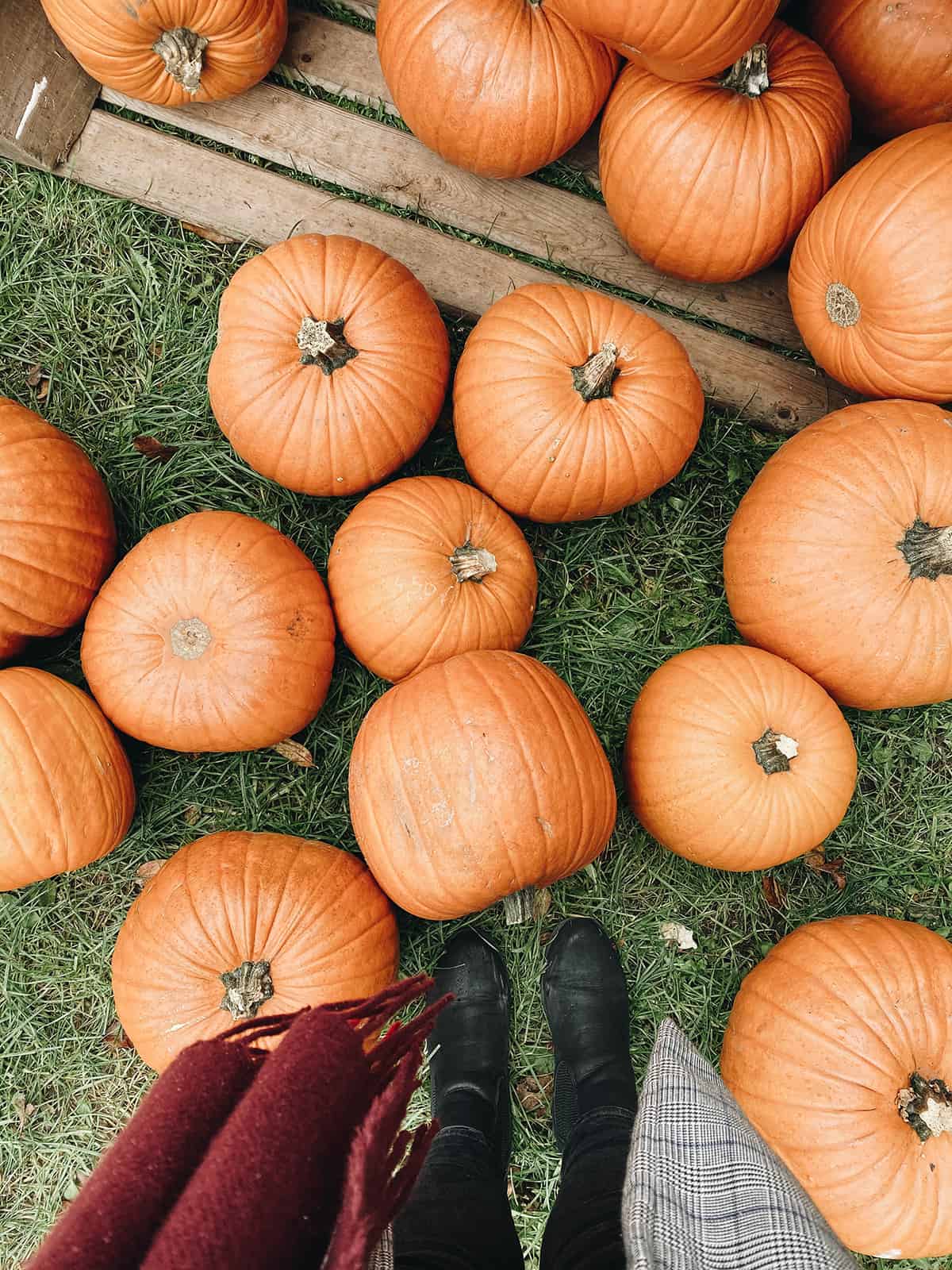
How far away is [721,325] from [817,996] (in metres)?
2.06

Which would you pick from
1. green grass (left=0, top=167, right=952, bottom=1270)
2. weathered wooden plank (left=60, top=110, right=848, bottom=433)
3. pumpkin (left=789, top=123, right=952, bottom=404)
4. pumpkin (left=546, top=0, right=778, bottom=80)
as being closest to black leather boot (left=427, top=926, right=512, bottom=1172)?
green grass (left=0, top=167, right=952, bottom=1270)

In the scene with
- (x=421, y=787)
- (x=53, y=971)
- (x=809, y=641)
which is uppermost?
(x=809, y=641)

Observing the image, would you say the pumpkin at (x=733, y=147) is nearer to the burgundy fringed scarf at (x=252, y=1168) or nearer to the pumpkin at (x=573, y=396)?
the pumpkin at (x=573, y=396)

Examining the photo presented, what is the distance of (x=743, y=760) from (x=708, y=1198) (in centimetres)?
103

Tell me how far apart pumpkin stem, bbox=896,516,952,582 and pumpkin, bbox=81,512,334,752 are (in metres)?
1.59

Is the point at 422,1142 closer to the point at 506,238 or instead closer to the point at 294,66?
the point at 506,238

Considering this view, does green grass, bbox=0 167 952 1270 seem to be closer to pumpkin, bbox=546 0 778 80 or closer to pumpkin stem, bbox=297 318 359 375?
pumpkin stem, bbox=297 318 359 375

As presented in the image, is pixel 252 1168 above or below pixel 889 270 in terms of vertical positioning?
below

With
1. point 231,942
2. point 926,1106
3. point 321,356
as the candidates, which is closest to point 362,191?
point 321,356

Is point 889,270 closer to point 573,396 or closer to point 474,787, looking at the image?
point 573,396

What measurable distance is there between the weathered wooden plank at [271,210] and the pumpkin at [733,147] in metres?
0.38

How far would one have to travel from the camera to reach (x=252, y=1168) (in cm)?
99

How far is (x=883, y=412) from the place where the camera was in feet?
7.75

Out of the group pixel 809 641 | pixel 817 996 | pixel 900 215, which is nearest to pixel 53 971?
pixel 817 996
